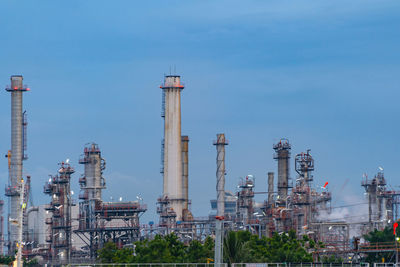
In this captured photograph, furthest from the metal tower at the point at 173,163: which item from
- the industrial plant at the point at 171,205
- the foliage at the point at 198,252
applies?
the foliage at the point at 198,252

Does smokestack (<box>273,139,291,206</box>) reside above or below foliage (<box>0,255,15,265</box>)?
above

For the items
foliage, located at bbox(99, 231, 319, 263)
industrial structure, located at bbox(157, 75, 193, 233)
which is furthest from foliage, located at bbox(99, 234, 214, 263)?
industrial structure, located at bbox(157, 75, 193, 233)

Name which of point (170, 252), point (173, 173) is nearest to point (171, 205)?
point (173, 173)

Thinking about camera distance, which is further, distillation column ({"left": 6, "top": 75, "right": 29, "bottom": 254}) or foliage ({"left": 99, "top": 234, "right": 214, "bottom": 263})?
distillation column ({"left": 6, "top": 75, "right": 29, "bottom": 254})

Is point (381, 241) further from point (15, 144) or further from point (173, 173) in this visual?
point (15, 144)

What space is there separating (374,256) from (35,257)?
88.8 m

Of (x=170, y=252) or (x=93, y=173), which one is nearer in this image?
(x=170, y=252)

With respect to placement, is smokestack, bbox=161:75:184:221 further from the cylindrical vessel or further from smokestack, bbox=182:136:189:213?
the cylindrical vessel

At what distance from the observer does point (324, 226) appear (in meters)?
156

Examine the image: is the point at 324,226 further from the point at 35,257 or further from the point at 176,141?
the point at 35,257

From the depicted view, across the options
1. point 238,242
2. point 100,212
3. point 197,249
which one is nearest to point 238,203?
point 100,212

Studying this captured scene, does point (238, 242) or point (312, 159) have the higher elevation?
point (312, 159)

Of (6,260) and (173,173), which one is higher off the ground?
(173,173)

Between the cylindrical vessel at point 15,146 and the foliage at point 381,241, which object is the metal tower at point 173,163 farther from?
the foliage at point 381,241
